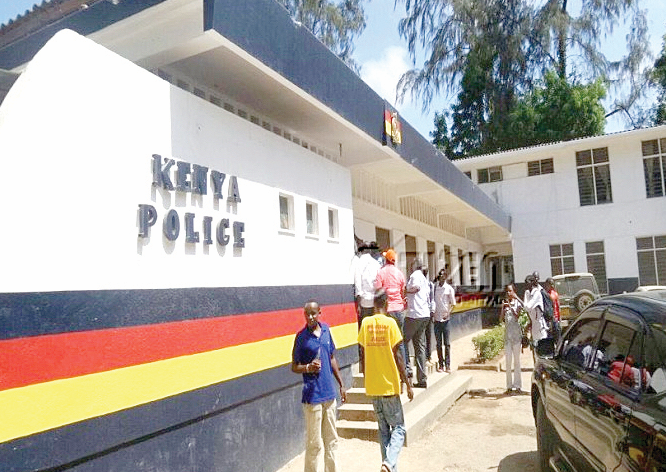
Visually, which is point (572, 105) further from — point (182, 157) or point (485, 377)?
point (182, 157)

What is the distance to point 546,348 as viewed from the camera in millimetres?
4906

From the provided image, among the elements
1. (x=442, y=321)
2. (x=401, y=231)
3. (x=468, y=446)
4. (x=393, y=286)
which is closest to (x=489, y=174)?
(x=401, y=231)

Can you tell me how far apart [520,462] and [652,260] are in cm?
1602

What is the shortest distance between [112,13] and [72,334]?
298 cm

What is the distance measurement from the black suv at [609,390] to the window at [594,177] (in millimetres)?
16971

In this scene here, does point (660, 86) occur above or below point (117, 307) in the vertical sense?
above

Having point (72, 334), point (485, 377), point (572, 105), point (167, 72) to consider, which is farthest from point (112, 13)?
point (572, 105)

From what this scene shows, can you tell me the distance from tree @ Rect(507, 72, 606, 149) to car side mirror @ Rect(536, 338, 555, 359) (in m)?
22.5

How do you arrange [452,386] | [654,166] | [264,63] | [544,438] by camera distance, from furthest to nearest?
[654,166] < [452,386] < [264,63] < [544,438]

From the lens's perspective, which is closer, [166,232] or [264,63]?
[166,232]

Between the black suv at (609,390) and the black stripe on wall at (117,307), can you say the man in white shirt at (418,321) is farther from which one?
the black suv at (609,390)

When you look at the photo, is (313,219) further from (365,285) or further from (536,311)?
(536,311)

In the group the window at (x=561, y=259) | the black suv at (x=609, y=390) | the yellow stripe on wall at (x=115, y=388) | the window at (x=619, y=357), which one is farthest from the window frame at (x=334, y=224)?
the window at (x=561, y=259)

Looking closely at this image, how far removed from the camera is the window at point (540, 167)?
20.7 meters
